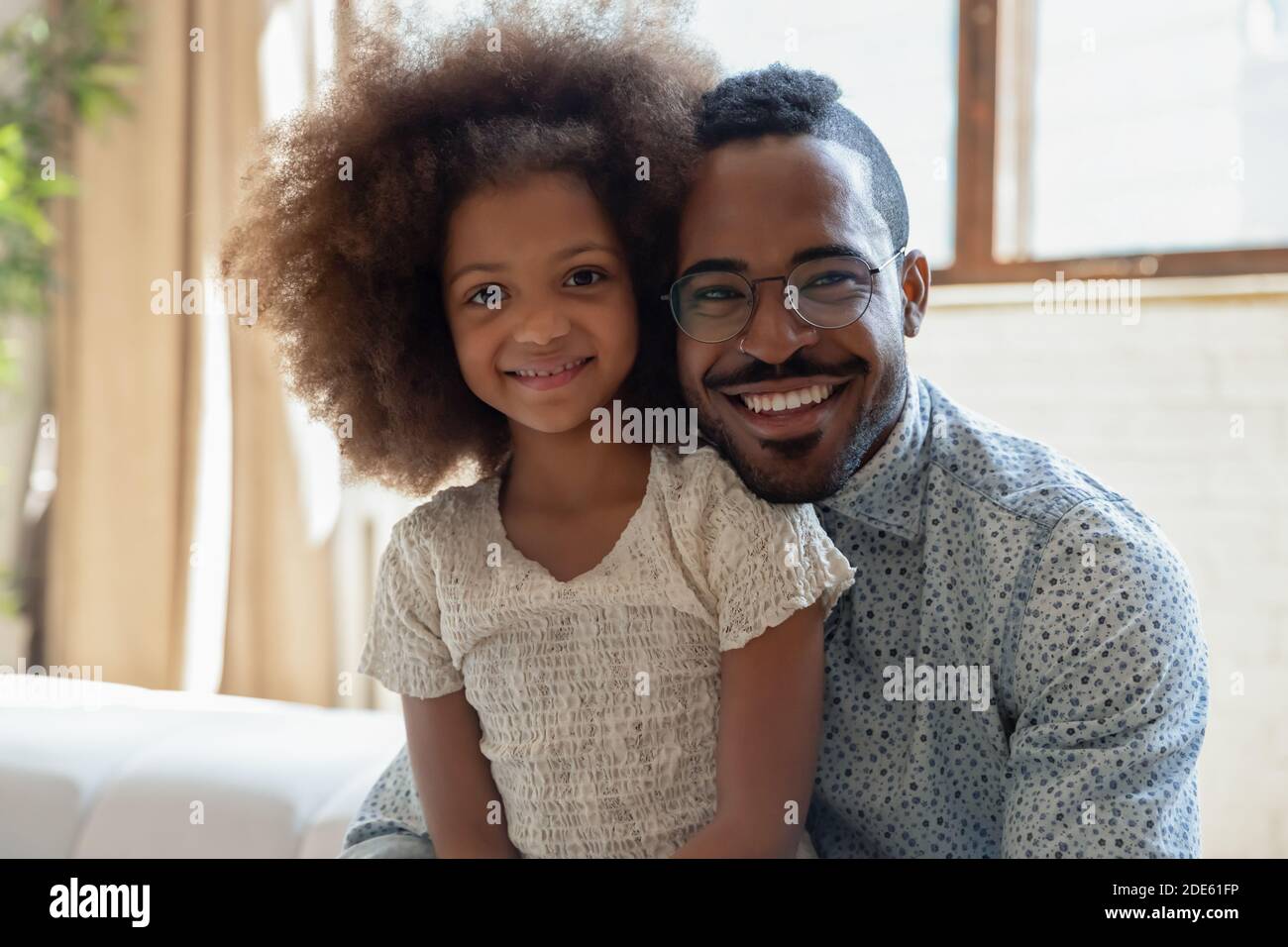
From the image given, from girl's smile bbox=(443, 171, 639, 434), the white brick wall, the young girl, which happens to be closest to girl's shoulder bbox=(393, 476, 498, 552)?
the young girl

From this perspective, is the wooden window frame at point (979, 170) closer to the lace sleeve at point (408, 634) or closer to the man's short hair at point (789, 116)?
the man's short hair at point (789, 116)

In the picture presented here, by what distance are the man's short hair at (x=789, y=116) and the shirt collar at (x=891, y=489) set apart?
25 cm

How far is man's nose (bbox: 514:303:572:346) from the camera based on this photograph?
124cm

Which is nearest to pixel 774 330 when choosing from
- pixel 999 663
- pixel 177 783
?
pixel 999 663

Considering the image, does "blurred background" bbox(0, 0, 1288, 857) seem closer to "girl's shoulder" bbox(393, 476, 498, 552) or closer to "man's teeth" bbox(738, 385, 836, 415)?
"girl's shoulder" bbox(393, 476, 498, 552)

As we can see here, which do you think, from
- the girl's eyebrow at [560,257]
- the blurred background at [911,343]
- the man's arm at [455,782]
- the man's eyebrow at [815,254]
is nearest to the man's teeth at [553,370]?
the girl's eyebrow at [560,257]

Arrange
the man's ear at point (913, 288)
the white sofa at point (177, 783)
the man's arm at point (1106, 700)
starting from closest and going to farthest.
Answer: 1. the man's arm at point (1106, 700)
2. the man's ear at point (913, 288)
3. the white sofa at point (177, 783)

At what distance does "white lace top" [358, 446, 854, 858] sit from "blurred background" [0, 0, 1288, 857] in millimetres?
1346

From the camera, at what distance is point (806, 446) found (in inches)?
51.6

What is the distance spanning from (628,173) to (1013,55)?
6.28 feet

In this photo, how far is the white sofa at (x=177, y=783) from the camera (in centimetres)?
167

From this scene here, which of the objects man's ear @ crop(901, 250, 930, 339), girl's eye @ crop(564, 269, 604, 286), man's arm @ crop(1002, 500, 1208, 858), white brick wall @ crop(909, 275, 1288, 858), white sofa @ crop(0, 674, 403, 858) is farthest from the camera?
white brick wall @ crop(909, 275, 1288, 858)
